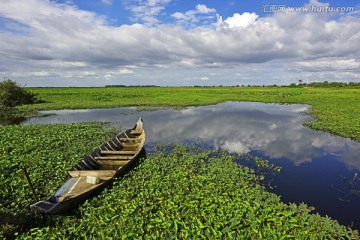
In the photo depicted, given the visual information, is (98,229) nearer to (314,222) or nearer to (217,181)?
(217,181)

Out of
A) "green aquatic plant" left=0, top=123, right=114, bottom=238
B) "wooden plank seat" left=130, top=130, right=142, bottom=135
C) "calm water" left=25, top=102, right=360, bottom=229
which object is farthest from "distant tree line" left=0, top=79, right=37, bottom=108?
"wooden plank seat" left=130, top=130, right=142, bottom=135

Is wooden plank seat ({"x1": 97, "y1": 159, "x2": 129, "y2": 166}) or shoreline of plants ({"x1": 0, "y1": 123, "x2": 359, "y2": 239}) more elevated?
wooden plank seat ({"x1": 97, "y1": 159, "x2": 129, "y2": 166})

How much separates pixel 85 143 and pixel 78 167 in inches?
216

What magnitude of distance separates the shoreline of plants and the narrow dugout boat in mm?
343

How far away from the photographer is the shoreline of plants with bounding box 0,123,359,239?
6793 mm

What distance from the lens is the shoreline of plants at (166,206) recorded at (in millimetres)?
6793

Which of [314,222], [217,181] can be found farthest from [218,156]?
[314,222]

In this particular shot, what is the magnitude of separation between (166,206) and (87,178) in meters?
3.36

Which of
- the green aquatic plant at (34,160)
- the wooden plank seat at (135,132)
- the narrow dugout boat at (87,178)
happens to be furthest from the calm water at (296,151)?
the green aquatic plant at (34,160)

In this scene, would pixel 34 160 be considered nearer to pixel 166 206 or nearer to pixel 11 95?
pixel 166 206

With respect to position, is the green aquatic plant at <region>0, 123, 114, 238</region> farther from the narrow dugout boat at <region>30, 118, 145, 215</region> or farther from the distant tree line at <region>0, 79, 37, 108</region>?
the distant tree line at <region>0, 79, 37, 108</region>

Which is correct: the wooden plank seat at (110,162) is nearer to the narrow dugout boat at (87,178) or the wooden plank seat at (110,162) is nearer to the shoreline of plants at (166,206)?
the narrow dugout boat at (87,178)

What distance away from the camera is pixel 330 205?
357 inches

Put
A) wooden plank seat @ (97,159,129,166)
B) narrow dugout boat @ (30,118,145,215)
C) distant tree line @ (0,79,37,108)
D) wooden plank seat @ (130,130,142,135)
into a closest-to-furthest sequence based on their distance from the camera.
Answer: narrow dugout boat @ (30,118,145,215) < wooden plank seat @ (97,159,129,166) < wooden plank seat @ (130,130,142,135) < distant tree line @ (0,79,37,108)
